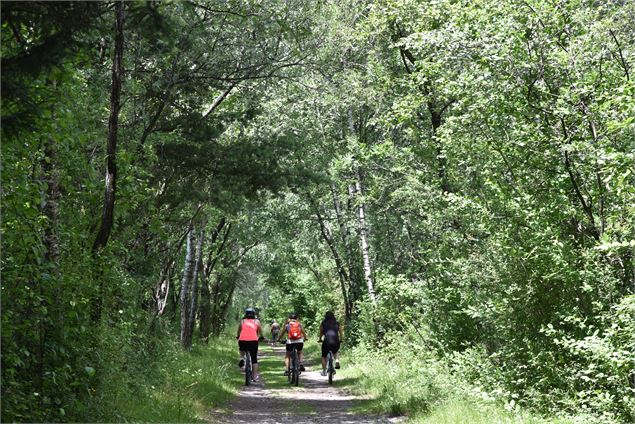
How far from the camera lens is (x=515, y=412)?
8695 mm

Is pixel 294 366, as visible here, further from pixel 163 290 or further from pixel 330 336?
pixel 163 290

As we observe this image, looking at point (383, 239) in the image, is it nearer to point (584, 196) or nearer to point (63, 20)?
point (584, 196)

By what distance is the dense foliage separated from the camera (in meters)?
6.75

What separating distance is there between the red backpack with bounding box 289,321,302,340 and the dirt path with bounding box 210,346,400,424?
1278 millimetres

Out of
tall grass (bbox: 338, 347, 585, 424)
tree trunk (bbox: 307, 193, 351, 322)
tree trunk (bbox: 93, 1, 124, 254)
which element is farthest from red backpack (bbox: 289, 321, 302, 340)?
tree trunk (bbox: 93, 1, 124, 254)

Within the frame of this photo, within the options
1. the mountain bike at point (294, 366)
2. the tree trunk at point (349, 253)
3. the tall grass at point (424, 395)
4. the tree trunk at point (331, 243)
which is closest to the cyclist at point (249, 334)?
the mountain bike at point (294, 366)

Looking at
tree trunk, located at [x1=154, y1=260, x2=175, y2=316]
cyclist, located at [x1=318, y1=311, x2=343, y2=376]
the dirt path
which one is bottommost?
the dirt path

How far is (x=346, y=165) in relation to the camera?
55.4ft

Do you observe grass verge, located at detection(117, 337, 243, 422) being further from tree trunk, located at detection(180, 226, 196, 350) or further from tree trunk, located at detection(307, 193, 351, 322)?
tree trunk, located at detection(307, 193, 351, 322)

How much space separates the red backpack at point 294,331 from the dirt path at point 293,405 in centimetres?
128

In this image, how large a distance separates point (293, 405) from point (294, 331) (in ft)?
13.7

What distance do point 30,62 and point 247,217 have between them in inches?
854

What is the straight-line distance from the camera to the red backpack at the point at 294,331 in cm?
1739

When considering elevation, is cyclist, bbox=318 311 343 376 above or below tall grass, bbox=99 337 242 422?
above
